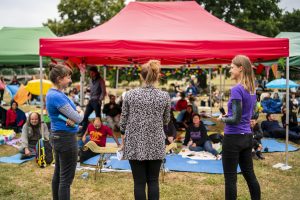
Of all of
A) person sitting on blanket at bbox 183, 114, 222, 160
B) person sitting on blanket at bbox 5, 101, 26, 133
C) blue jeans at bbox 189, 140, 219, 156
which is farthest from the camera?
person sitting on blanket at bbox 5, 101, 26, 133

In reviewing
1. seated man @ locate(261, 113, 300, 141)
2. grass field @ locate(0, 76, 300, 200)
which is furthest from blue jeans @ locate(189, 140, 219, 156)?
seated man @ locate(261, 113, 300, 141)

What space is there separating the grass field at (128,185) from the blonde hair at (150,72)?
195cm

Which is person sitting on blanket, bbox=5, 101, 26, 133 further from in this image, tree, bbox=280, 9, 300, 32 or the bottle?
tree, bbox=280, 9, 300, 32

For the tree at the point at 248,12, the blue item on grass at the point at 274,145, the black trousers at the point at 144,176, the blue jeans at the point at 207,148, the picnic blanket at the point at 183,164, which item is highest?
the tree at the point at 248,12

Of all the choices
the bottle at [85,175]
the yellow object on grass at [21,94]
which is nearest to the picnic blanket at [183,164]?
the bottle at [85,175]

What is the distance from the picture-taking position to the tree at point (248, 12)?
80.4 ft

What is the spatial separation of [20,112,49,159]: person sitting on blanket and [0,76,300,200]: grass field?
19.9 inches

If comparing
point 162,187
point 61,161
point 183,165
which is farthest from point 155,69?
point 183,165

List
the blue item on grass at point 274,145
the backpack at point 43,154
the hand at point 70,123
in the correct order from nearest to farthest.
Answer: the hand at point 70,123 < the backpack at point 43,154 < the blue item on grass at point 274,145

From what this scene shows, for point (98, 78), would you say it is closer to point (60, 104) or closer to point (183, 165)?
point (183, 165)

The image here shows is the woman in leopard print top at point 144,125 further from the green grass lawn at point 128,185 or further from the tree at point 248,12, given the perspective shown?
the tree at point 248,12

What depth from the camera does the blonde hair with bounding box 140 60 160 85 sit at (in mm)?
2670

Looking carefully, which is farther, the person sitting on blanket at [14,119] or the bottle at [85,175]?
the person sitting on blanket at [14,119]

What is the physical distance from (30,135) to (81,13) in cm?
2317
